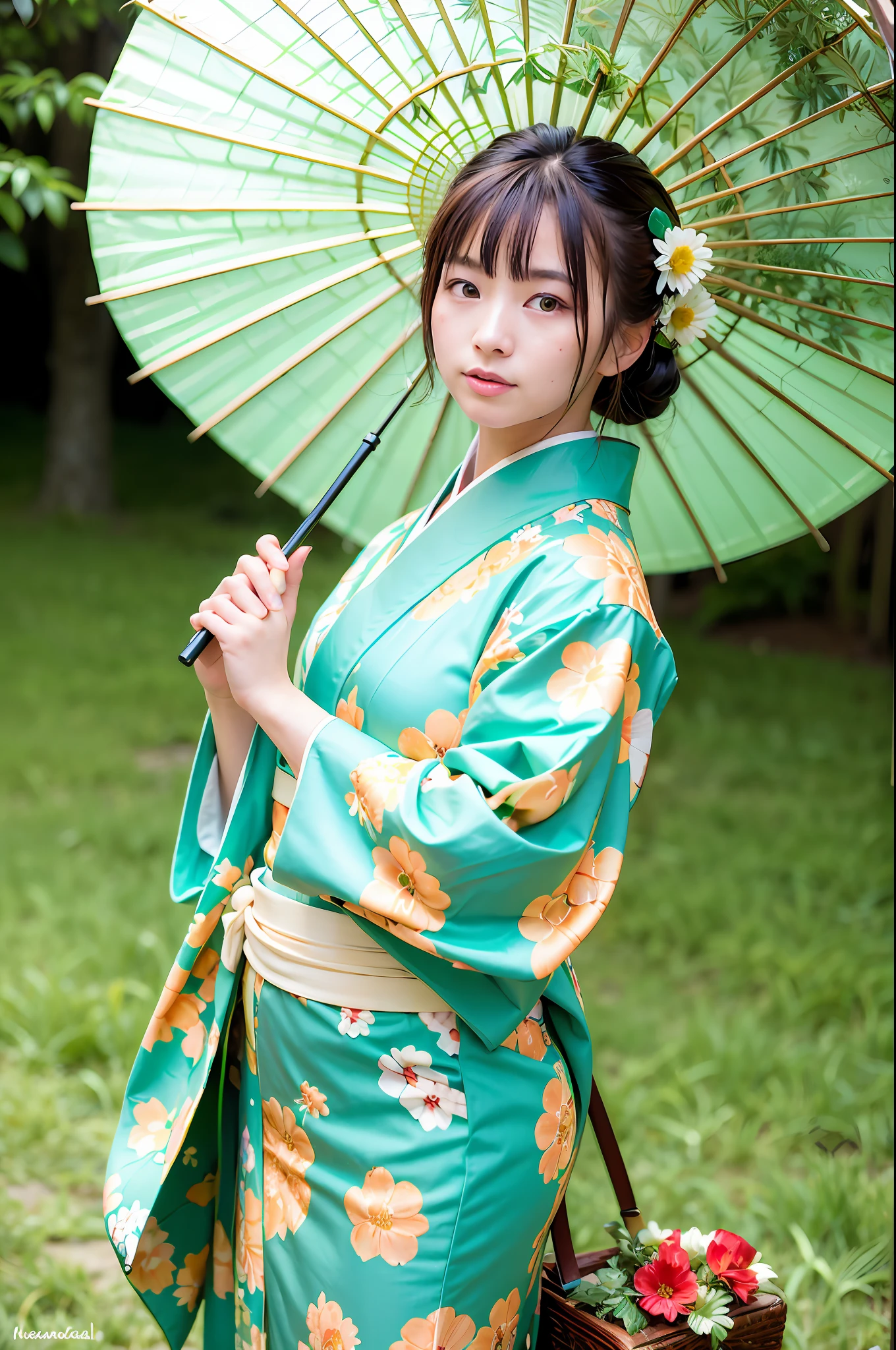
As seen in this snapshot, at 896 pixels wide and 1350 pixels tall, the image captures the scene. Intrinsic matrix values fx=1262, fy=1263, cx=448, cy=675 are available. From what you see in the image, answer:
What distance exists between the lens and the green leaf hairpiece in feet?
4.73

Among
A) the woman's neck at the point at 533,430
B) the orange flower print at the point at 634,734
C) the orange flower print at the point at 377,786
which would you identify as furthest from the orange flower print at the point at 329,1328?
the woman's neck at the point at 533,430

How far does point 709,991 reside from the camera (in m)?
3.89

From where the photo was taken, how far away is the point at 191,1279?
1795 millimetres

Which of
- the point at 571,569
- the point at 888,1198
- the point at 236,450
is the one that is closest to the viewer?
the point at 571,569

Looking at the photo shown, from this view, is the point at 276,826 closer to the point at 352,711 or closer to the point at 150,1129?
the point at 352,711

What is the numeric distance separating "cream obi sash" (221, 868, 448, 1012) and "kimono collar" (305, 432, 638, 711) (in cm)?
26

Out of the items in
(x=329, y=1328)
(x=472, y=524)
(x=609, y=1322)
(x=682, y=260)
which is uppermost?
(x=682, y=260)

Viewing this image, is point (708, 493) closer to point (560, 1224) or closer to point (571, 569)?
point (571, 569)

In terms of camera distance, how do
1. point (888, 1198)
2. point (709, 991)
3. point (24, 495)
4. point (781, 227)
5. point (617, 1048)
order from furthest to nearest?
point (24, 495) < point (709, 991) < point (617, 1048) < point (888, 1198) < point (781, 227)

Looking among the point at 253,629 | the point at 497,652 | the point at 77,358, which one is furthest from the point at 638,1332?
the point at 77,358

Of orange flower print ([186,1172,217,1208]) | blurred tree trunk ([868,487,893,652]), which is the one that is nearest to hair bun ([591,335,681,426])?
orange flower print ([186,1172,217,1208])

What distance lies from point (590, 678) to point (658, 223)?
542 millimetres

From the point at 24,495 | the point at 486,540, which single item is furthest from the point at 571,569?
the point at 24,495

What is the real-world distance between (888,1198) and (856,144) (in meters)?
2.29
